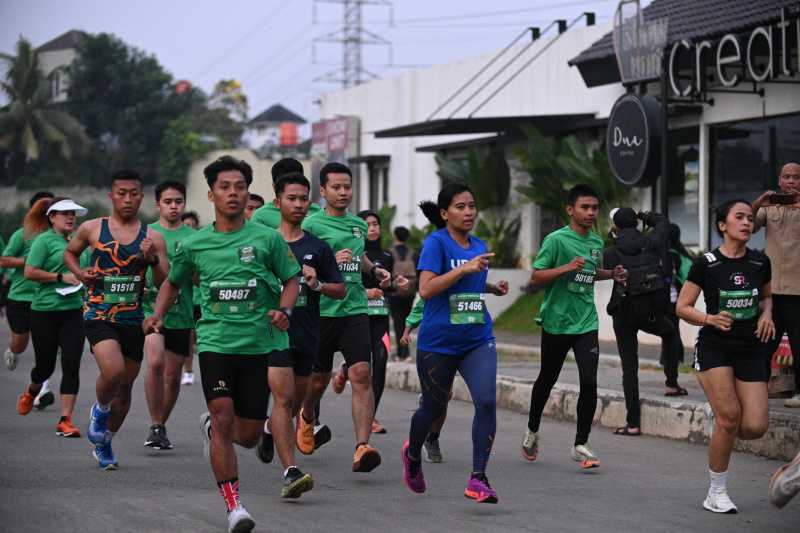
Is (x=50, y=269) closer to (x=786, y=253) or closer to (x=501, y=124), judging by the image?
(x=786, y=253)

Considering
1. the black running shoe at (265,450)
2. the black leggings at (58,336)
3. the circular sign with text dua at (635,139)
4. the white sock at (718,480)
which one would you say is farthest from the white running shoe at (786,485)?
the circular sign with text dua at (635,139)

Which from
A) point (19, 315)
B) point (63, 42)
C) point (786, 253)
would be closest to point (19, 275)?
point (19, 315)

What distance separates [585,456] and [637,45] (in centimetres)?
1159

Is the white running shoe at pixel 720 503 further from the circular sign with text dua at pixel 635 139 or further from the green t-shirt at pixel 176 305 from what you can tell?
the circular sign with text dua at pixel 635 139

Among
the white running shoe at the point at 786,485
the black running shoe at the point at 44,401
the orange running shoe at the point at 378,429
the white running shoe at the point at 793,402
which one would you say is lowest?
the orange running shoe at the point at 378,429

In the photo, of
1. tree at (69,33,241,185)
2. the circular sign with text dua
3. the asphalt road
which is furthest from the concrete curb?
tree at (69,33,241,185)

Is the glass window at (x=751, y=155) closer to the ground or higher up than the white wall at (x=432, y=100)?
closer to the ground

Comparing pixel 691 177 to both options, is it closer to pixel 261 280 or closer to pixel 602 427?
pixel 602 427

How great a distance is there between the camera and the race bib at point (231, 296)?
734 centimetres

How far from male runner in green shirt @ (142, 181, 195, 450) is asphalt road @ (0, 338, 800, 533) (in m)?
0.30

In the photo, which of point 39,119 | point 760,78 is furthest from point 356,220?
point 39,119

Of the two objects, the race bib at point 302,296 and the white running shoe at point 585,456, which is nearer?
the race bib at point 302,296

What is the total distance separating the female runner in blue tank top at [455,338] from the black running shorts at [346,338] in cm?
122

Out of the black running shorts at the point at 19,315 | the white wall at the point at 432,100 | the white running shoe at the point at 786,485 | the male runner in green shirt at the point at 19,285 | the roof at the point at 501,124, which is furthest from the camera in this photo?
the white wall at the point at 432,100
